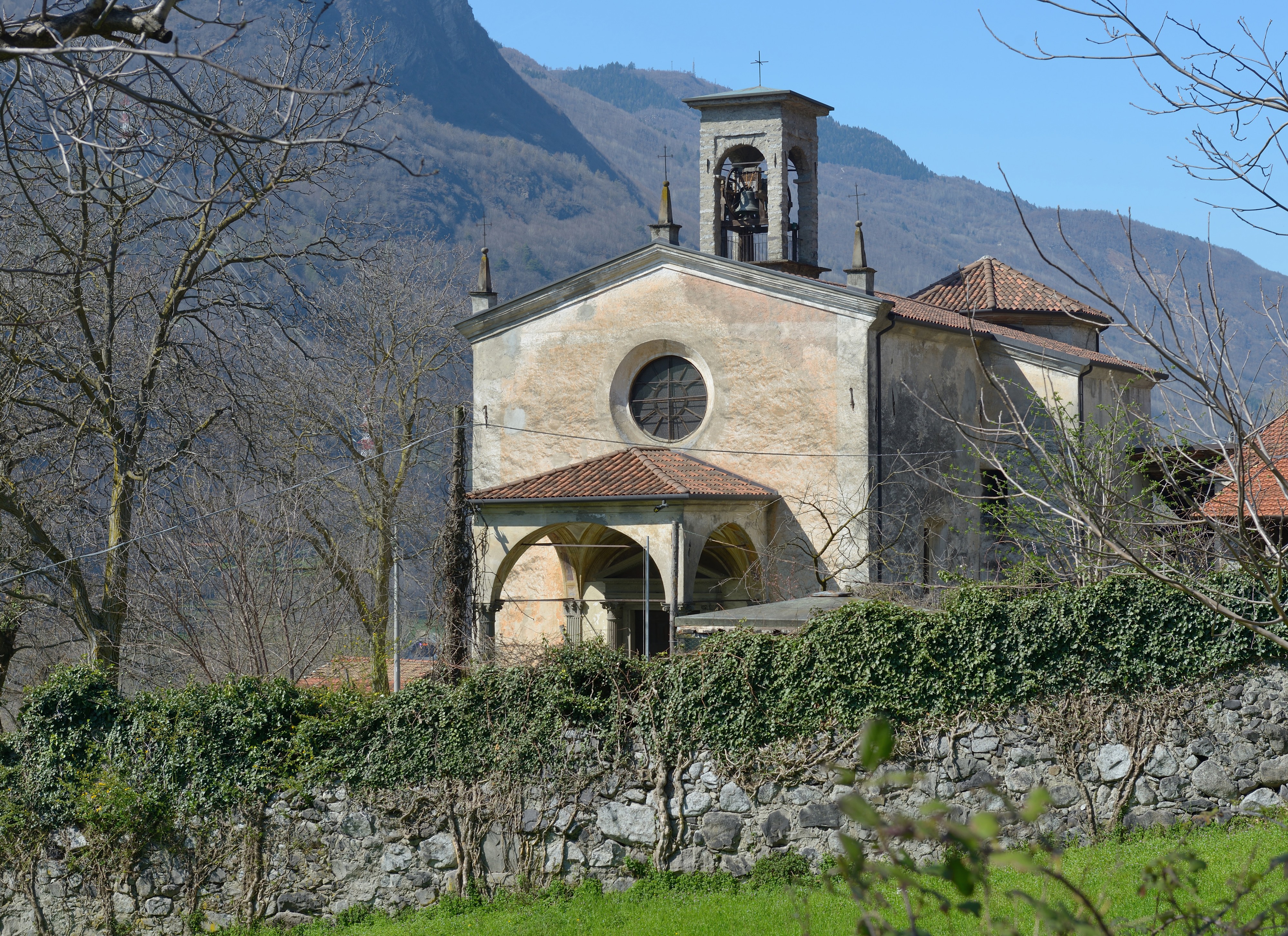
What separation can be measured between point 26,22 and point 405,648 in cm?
1859

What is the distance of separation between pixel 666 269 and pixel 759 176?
4.42 meters

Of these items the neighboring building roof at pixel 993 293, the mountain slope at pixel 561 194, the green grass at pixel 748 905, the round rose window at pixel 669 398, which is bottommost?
the green grass at pixel 748 905

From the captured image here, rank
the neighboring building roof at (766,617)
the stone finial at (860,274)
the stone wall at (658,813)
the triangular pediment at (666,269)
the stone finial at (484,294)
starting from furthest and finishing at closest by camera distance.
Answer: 1. the stone finial at (484,294)
2. the stone finial at (860,274)
3. the triangular pediment at (666,269)
4. the neighboring building roof at (766,617)
5. the stone wall at (658,813)

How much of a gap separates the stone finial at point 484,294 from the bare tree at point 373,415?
2.78 meters

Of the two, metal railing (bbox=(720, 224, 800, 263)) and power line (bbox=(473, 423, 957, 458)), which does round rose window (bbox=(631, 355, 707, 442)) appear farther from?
metal railing (bbox=(720, 224, 800, 263))

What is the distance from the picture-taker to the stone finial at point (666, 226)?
70.4 feet

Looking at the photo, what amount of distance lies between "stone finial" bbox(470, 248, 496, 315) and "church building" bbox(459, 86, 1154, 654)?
0.10m

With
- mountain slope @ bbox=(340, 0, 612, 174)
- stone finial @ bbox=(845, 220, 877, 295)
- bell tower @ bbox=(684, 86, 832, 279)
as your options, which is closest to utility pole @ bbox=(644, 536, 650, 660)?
stone finial @ bbox=(845, 220, 877, 295)

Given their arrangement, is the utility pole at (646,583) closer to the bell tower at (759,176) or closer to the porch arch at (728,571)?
the porch arch at (728,571)

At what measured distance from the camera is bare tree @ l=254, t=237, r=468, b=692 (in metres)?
27.1

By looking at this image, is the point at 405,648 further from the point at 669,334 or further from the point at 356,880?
the point at 356,880

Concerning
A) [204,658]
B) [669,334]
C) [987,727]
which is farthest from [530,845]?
[669,334]

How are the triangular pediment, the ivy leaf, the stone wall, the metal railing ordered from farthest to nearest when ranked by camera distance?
the metal railing, the triangular pediment, the stone wall, the ivy leaf

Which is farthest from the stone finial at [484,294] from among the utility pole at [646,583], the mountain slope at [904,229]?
the mountain slope at [904,229]
